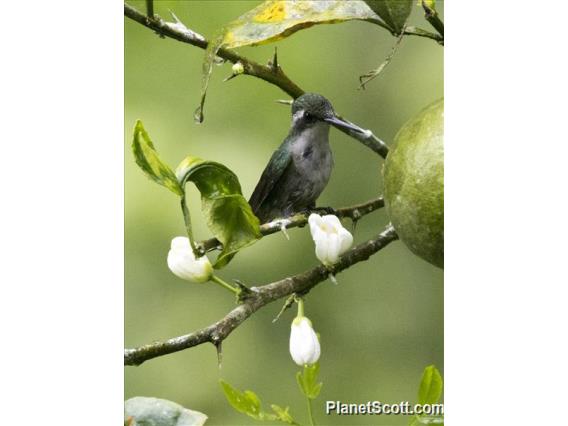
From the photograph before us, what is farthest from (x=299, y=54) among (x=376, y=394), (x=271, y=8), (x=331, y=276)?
(x=376, y=394)

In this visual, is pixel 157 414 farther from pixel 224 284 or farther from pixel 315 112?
pixel 315 112

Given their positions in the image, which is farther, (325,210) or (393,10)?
(325,210)

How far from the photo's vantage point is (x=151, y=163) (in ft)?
4.02

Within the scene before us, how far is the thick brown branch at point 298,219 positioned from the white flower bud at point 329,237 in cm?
4

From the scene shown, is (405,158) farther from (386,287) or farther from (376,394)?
(376,394)

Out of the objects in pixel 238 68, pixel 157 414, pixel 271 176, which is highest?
pixel 238 68

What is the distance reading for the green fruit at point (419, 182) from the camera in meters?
1.16

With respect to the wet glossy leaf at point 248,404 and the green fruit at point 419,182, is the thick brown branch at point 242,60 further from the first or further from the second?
the wet glossy leaf at point 248,404

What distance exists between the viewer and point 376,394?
1.31 meters

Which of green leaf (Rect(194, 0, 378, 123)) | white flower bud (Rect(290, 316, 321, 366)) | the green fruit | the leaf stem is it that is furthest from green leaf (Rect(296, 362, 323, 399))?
green leaf (Rect(194, 0, 378, 123))

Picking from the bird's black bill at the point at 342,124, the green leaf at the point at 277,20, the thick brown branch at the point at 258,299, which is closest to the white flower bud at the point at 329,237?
the thick brown branch at the point at 258,299

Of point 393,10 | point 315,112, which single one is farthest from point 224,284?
point 393,10

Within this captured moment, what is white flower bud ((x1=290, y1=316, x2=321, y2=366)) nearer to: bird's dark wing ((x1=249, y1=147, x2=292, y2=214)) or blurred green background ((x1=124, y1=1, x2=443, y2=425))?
blurred green background ((x1=124, y1=1, x2=443, y2=425))

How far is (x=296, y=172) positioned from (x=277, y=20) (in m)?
0.24
